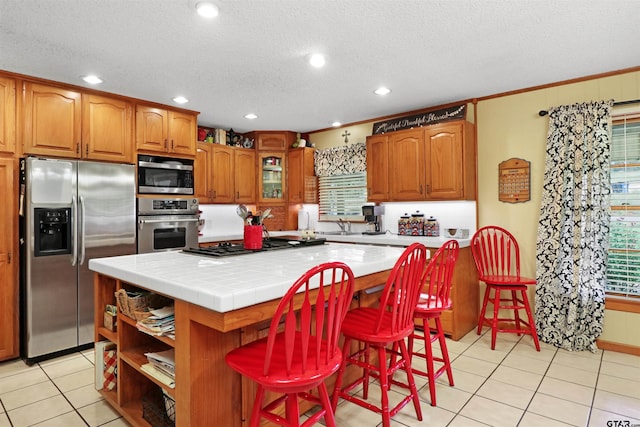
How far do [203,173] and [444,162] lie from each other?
9.77 ft

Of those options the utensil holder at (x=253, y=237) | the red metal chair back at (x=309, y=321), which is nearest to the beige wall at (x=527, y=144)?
the utensil holder at (x=253, y=237)

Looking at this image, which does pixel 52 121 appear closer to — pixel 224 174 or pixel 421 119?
pixel 224 174

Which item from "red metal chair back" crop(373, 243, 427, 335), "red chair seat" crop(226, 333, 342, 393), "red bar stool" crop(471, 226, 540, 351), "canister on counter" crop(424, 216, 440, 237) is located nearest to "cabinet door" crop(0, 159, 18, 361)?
"red chair seat" crop(226, 333, 342, 393)

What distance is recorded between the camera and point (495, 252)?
12.3ft

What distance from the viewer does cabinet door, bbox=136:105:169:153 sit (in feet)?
13.0

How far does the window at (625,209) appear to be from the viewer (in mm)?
3262

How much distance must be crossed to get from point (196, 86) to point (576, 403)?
3.89 metres

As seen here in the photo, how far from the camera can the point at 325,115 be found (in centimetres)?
470

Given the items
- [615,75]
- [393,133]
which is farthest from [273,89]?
[615,75]

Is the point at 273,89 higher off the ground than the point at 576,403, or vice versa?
the point at 273,89

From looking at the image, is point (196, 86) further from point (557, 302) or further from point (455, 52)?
point (557, 302)

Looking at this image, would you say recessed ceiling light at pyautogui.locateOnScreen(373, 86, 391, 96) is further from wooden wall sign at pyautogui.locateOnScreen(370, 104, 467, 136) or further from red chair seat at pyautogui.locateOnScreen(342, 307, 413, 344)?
red chair seat at pyautogui.locateOnScreen(342, 307, 413, 344)

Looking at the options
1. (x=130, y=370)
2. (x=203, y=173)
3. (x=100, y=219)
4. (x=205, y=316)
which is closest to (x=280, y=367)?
(x=205, y=316)

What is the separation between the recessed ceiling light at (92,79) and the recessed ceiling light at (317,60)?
1.92 m
